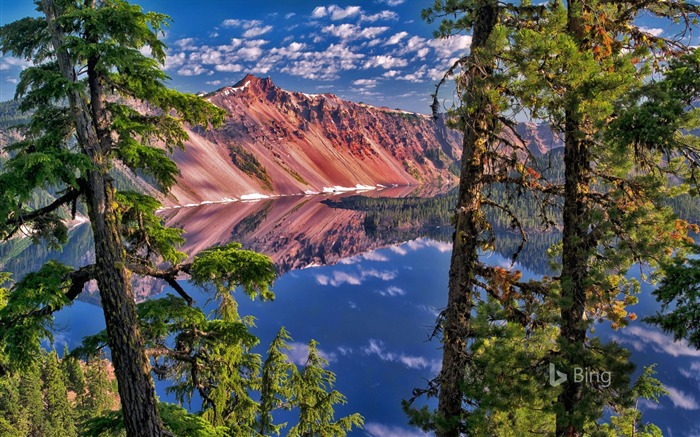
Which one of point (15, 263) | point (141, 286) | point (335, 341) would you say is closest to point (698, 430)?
point (335, 341)

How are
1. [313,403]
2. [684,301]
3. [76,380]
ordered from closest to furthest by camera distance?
[684,301], [313,403], [76,380]

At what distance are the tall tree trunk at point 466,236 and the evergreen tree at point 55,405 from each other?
43.1m

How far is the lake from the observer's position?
41094 mm

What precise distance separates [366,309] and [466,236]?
194 ft

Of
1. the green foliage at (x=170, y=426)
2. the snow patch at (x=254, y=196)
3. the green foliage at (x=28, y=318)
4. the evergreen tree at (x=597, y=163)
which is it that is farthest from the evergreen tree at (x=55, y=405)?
the snow patch at (x=254, y=196)

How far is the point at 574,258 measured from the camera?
7.00 metres

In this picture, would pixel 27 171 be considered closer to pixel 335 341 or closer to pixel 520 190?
pixel 520 190

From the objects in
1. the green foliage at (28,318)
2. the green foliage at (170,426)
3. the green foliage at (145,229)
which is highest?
the green foliage at (145,229)

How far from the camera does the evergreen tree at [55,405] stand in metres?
38.2

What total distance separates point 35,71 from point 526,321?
8.92m

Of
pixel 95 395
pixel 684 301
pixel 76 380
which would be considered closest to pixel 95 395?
pixel 95 395

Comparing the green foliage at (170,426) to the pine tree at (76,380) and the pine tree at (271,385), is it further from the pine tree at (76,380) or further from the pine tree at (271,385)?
the pine tree at (76,380)

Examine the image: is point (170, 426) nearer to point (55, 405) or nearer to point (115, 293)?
point (115, 293)

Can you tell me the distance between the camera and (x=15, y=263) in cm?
11188
